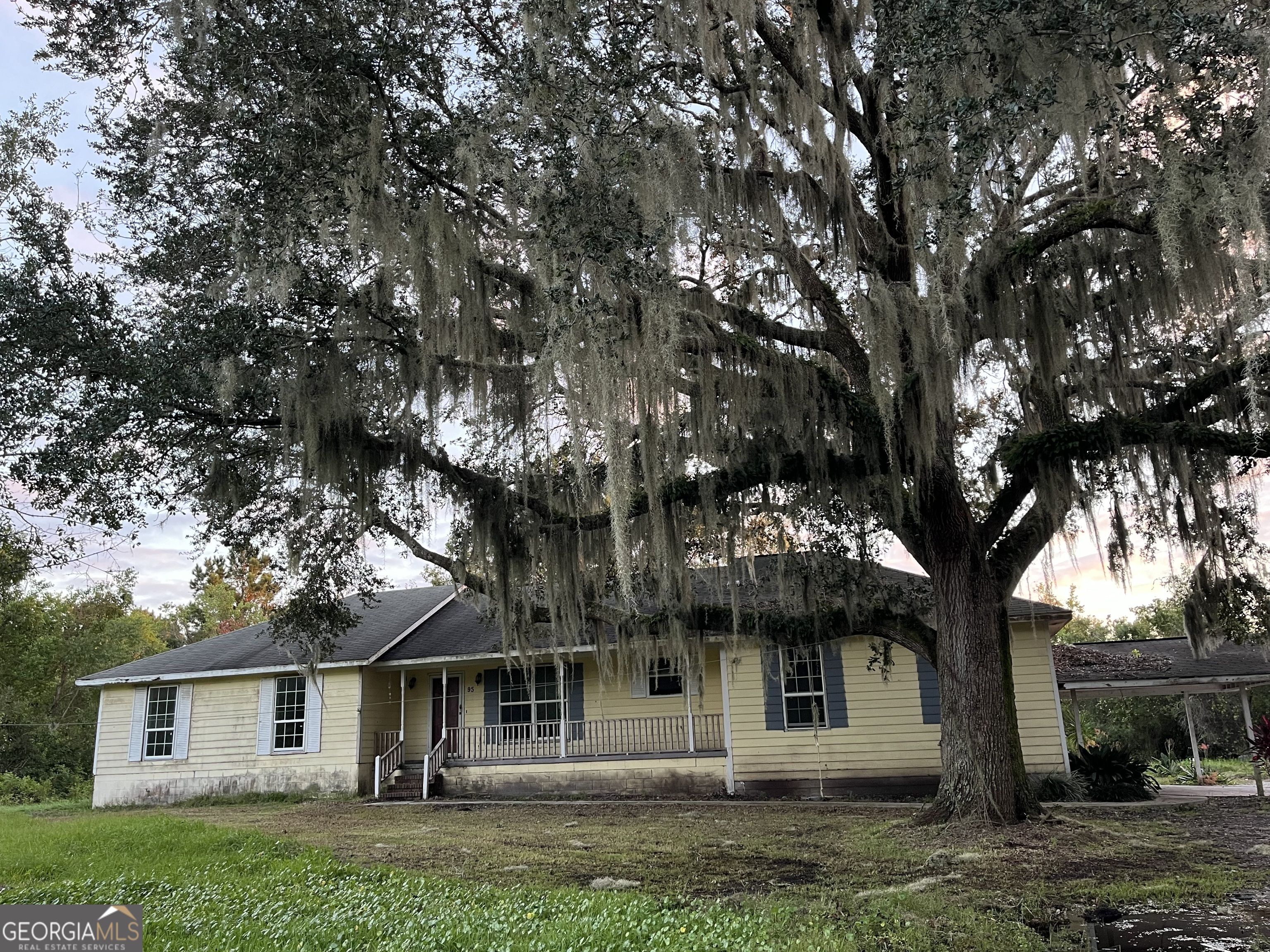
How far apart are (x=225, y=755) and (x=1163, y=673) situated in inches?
649

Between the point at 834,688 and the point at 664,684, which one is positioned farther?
the point at 664,684

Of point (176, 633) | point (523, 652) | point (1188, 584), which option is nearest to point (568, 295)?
point (523, 652)

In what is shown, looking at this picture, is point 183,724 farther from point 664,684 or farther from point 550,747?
point 664,684

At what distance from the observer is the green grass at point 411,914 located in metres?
4.01

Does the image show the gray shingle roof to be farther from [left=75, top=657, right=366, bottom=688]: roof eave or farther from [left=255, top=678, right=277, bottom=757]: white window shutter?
[left=255, top=678, right=277, bottom=757]: white window shutter

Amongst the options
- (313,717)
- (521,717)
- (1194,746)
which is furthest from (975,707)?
(313,717)

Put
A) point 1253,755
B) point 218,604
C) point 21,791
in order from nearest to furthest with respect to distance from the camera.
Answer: point 1253,755 < point 21,791 < point 218,604

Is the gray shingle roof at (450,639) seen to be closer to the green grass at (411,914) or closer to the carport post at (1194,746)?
the green grass at (411,914)

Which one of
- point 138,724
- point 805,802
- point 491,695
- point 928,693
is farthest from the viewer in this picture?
point 138,724

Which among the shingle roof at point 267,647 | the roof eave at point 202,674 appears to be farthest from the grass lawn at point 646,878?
the shingle roof at point 267,647

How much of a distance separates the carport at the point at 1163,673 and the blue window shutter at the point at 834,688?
3.24 meters

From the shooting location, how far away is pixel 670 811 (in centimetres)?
1098

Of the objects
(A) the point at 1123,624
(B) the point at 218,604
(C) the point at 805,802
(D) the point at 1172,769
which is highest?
(B) the point at 218,604

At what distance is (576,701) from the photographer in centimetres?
1474
